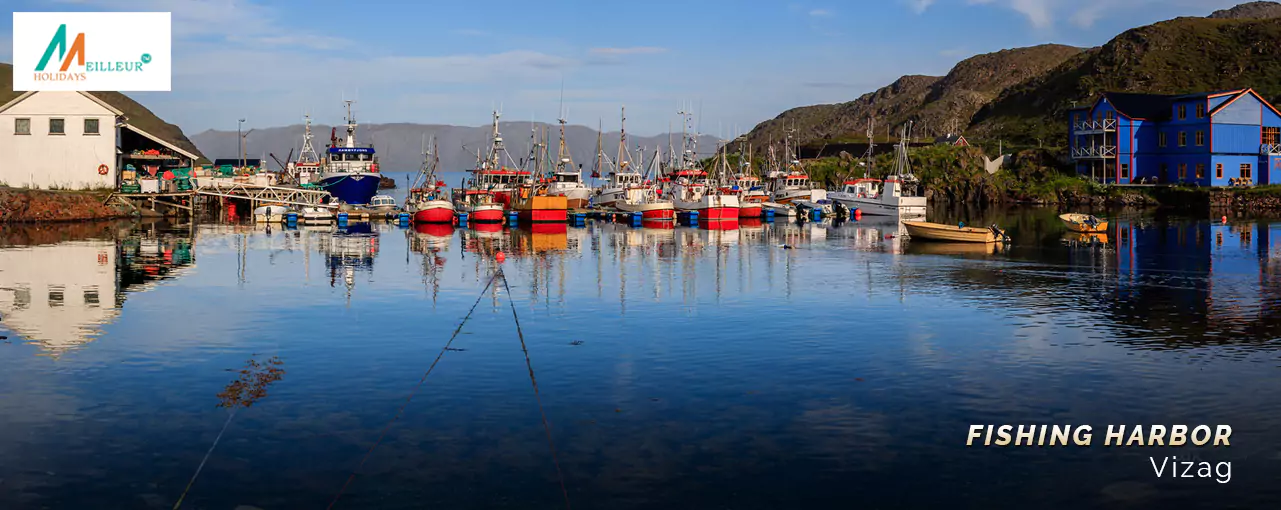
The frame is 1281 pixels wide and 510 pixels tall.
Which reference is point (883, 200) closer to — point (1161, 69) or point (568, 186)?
point (568, 186)

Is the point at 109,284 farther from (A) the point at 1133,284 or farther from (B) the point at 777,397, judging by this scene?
(A) the point at 1133,284

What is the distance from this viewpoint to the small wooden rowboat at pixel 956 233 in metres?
66.1

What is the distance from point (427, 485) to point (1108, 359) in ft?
56.8


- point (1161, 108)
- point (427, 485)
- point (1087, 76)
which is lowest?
point (427, 485)

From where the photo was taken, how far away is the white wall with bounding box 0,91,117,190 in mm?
90375

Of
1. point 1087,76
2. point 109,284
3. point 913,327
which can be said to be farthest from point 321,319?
point 1087,76

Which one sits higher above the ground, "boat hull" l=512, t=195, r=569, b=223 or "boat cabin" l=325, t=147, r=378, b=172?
"boat cabin" l=325, t=147, r=378, b=172

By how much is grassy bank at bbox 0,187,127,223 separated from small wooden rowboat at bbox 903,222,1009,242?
6553cm

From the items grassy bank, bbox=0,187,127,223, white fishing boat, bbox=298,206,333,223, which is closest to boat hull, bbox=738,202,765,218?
white fishing boat, bbox=298,206,333,223

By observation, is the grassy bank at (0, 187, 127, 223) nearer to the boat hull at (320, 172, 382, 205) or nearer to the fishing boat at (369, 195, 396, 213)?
the boat hull at (320, 172, 382, 205)

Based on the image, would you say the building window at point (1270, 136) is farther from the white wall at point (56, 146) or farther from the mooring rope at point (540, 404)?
the white wall at point (56, 146)

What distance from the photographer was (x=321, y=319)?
33.5 m

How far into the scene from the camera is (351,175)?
10856cm

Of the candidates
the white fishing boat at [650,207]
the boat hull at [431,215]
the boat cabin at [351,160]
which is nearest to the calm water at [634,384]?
the boat hull at [431,215]
